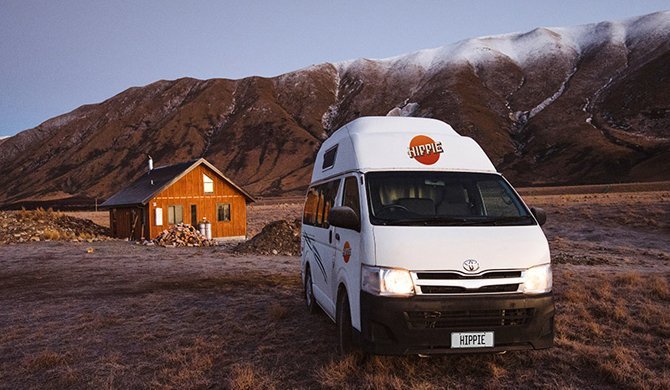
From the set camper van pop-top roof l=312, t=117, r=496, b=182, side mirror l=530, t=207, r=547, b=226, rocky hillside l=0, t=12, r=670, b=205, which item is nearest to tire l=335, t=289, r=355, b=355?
camper van pop-top roof l=312, t=117, r=496, b=182

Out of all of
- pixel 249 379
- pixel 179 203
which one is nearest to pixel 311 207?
pixel 249 379

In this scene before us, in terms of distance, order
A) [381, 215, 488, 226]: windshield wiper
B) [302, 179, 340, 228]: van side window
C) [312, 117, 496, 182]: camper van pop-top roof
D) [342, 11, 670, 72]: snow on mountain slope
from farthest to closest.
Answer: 1. [342, 11, 670, 72]: snow on mountain slope
2. [302, 179, 340, 228]: van side window
3. [312, 117, 496, 182]: camper van pop-top roof
4. [381, 215, 488, 226]: windshield wiper

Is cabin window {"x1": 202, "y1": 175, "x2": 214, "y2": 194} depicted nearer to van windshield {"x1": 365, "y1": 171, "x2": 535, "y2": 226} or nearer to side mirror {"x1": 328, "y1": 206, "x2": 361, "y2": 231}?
van windshield {"x1": 365, "y1": 171, "x2": 535, "y2": 226}

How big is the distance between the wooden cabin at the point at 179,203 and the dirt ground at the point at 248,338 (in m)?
14.5

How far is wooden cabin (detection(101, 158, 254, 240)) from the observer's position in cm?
3067

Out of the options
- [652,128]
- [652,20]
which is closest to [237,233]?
[652,128]

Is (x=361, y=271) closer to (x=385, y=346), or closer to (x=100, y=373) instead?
(x=385, y=346)

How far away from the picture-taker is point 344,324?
600 cm

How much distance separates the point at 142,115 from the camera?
627 ft

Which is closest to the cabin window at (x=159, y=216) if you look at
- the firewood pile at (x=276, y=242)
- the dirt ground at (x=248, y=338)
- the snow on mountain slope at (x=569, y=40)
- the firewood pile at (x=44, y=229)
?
the firewood pile at (x=44, y=229)

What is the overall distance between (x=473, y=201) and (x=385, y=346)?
8.36 ft

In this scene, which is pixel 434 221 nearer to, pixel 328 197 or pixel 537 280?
pixel 537 280

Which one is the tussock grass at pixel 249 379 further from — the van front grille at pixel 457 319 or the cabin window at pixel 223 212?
the cabin window at pixel 223 212

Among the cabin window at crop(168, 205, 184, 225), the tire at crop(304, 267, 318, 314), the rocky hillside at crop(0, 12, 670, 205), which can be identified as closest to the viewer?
the tire at crop(304, 267, 318, 314)
